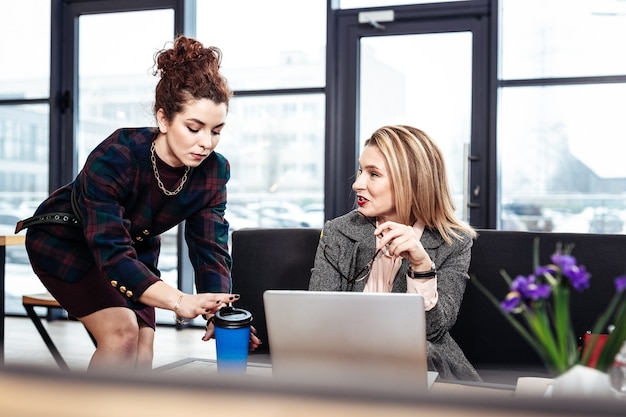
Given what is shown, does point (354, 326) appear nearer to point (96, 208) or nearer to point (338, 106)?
point (96, 208)

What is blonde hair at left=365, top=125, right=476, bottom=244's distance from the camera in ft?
5.81

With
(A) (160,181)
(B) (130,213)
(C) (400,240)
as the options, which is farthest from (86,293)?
(C) (400,240)

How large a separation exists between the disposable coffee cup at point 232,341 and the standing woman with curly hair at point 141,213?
0.98 feet

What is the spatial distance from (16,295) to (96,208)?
167 inches

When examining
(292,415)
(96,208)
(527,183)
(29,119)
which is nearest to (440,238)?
(96,208)

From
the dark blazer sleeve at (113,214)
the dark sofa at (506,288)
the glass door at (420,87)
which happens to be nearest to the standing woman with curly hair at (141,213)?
the dark blazer sleeve at (113,214)

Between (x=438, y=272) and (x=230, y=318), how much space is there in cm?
70

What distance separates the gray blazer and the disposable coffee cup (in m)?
0.53

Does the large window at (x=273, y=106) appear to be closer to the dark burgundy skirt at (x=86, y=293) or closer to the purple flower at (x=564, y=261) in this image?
the dark burgundy skirt at (x=86, y=293)

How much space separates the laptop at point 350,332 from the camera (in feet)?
3.38

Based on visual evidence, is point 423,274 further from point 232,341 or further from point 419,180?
point 232,341

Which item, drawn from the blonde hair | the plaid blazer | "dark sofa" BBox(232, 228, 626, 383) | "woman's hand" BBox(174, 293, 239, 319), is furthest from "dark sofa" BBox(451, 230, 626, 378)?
"woman's hand" BBox(174, 293, 239, 319)

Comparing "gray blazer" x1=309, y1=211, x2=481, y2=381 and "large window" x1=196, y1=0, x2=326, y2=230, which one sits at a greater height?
"large window" x1=196, y1=0, x2=326, y2=230

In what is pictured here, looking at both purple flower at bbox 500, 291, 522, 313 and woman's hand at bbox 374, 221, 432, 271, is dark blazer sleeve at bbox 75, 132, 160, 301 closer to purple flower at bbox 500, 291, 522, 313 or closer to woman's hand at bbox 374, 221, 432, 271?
woman's hand at bbox 374, 221, 432, 271
